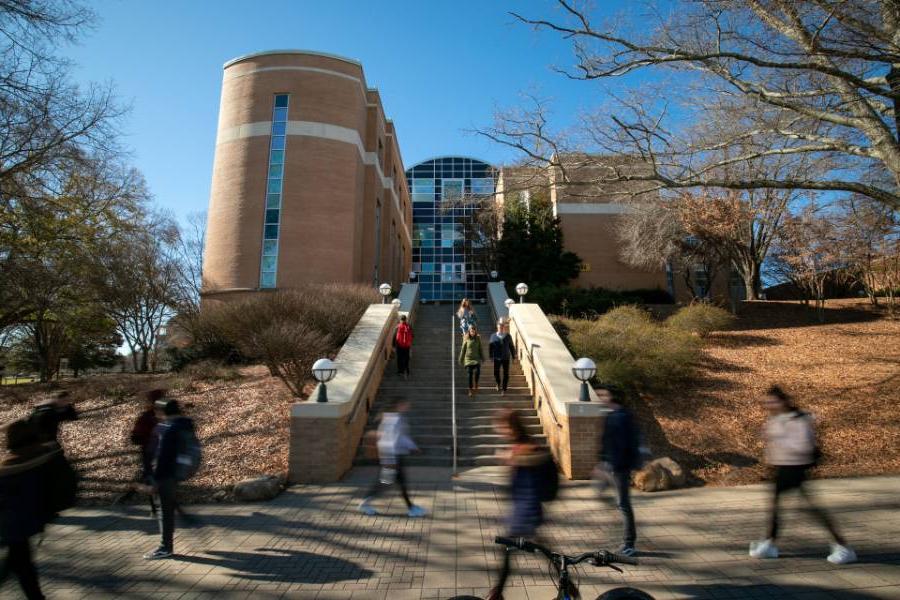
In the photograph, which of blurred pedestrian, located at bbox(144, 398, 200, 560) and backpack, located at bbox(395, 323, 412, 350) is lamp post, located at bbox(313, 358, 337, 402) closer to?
blurred pedestrian, located at bbox(144, 398, 200, 560)

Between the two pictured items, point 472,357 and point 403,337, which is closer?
point 472,357

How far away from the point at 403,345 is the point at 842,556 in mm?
8928

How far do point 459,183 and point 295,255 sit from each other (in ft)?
75.7

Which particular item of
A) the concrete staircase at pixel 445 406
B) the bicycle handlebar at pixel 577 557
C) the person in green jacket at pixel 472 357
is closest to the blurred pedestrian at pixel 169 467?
the concrete staircase at pixel 445 406

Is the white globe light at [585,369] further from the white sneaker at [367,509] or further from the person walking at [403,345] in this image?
the person walking at [403,345]

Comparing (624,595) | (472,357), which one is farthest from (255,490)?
(624,595)

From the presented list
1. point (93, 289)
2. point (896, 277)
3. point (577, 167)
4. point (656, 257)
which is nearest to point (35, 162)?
point (93, 289)

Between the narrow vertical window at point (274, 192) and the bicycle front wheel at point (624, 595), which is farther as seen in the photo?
the narrow vertical window at point (274, 192)

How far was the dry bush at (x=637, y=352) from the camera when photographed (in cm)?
1078

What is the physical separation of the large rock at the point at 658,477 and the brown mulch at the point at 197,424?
5499 mm

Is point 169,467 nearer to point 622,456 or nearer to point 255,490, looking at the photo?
point 255,490

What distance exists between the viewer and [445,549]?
5.09m

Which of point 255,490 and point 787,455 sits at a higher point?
point 787,455

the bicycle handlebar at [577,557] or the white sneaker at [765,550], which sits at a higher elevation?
the bicycle handlebar at [577,557]
